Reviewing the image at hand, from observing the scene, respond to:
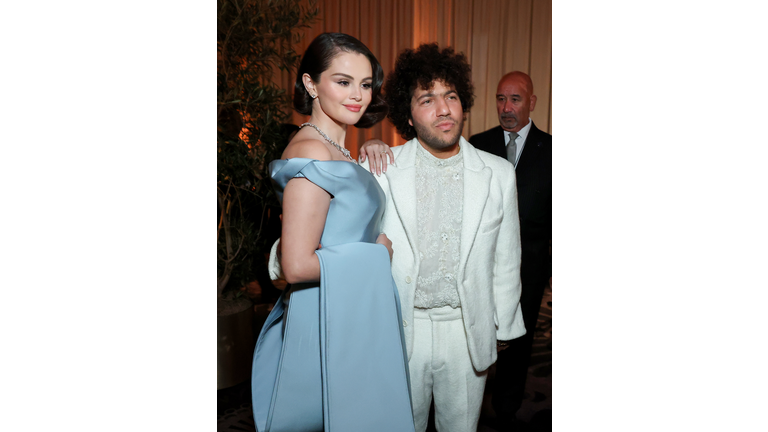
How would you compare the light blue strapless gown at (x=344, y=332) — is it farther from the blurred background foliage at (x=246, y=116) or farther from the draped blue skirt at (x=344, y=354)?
the blurred background foliage at (x=246, y=116)

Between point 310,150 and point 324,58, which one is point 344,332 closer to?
point 310,150

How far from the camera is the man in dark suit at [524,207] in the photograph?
3.02 metres

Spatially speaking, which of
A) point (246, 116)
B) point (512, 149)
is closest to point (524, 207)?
point (512, 149)

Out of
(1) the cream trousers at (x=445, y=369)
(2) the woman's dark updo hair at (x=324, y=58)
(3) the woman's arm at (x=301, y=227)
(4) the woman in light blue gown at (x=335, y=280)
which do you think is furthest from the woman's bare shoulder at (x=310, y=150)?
(1) the cream trousers at (x=445, y=369)

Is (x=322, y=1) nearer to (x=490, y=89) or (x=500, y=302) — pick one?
(x=490, y=89)

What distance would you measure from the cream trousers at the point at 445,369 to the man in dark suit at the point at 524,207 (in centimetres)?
109

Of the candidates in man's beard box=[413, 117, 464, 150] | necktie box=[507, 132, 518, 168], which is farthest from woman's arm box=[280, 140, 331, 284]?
necktie box=[507, 132, 518, 168]

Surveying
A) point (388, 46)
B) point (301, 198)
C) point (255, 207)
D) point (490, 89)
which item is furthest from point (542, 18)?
point (301, 198)

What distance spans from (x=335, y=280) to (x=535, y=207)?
1731 mm

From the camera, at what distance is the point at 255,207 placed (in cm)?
383

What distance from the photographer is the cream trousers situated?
203cm

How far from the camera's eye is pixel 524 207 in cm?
300

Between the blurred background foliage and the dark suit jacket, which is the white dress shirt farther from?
the blurred background foliage

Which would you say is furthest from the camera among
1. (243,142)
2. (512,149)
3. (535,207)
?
(243,142)
